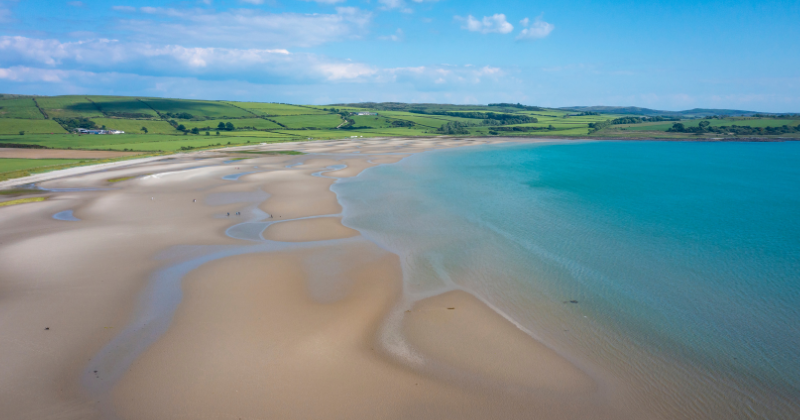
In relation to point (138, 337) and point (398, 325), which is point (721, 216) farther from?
point (138, 337)

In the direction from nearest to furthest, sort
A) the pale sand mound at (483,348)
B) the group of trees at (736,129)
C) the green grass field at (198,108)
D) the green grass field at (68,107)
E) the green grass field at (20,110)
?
the pale sand mound at (483,348), the group of trees at (736,129), the green grass field at (20,110), the green grass field at (68,107), the green grass field at (198,108)

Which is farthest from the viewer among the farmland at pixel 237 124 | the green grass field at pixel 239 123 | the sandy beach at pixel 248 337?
the green grass field at pixel 239 123

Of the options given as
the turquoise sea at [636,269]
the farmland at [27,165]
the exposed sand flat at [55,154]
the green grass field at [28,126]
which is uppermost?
the green grass field at [28,126]

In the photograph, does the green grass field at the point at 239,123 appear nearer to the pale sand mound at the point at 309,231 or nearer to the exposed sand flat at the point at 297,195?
the exposed sand flat at the point at 297,195

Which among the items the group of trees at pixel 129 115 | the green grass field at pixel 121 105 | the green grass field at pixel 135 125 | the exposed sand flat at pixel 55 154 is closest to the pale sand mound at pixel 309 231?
the exposed sand flat at pixel 55 154

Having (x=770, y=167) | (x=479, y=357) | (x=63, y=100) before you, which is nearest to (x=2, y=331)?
(x=479, y=357)

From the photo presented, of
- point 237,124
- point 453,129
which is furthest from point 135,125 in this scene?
point 453,129

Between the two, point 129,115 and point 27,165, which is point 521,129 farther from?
point 129,115
